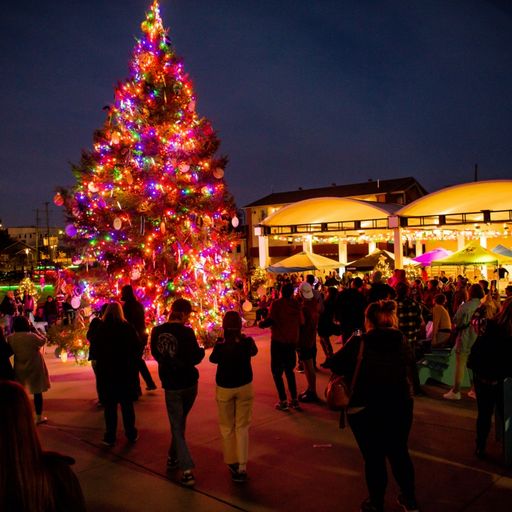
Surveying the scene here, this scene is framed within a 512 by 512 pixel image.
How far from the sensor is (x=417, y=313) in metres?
7.34

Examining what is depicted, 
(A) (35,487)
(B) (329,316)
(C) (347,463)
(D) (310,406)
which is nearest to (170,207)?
(B) (329,316)

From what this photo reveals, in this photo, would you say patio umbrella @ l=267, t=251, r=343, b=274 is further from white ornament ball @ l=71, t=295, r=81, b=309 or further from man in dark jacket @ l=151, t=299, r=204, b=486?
man in dark jacket @ l=151, t=299, r=204, b=486

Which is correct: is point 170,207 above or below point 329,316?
above

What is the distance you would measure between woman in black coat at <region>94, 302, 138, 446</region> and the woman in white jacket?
1116 millimetres

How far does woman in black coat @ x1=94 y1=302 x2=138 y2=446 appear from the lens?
5.72 m

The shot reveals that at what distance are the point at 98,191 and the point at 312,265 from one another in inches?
403

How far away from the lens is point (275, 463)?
16.8 feet

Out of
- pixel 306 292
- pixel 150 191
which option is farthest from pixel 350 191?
pixel 306 292

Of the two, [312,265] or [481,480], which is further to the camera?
[312,265]

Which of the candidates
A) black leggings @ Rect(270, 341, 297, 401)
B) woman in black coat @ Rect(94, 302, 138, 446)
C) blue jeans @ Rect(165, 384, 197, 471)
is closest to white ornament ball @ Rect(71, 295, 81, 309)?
woman in black coat @ Rect(94, 302, 138, 446)

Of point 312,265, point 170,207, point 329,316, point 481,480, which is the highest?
point 170,207

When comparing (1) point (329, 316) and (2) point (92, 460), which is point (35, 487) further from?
(1) point (329, 316)

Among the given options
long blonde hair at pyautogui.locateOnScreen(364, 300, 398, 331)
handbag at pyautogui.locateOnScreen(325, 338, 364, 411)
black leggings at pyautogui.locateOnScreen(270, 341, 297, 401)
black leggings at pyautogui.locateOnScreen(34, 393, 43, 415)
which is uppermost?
long blonde hair at pyautogui.locateOnScreen(364, 300, 398, 331)

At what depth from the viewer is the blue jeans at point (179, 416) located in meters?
4.73
